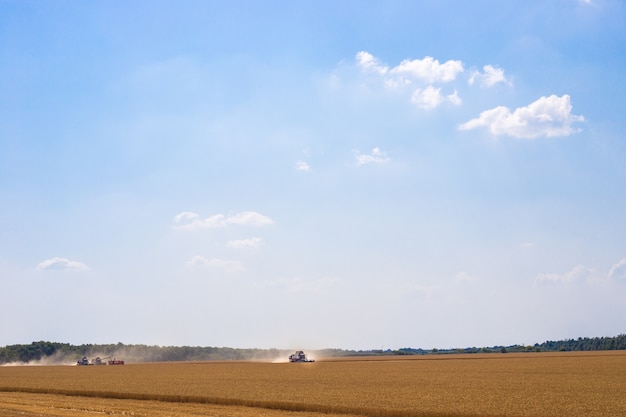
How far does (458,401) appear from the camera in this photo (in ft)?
128

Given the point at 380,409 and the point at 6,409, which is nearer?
the point at 380,409

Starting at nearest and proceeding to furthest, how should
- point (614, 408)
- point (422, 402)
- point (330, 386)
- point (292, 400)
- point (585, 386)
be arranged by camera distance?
point (614, 408), point (422, 402), point (292, 400), point (585, 386), point (330, 386)

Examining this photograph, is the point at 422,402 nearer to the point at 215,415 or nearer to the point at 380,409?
the point at 380,409

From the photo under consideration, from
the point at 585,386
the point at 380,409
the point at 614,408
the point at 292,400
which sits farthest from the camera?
the point at 585,386

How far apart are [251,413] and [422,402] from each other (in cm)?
1041

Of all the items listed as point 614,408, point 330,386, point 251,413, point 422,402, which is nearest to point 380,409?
point 422,402

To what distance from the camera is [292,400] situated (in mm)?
41344

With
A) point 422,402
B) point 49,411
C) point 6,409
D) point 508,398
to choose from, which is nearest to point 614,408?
point 508,398

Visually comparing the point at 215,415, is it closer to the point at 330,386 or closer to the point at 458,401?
the point at 458,401

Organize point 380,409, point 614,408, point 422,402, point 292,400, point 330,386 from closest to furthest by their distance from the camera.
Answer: point 614,408 < point 380,409 < point 422,402 < point 292,400 < point 330,386

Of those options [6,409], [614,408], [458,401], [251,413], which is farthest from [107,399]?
[614,408]

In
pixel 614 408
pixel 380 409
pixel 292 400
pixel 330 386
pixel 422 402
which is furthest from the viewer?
pixel 330 386

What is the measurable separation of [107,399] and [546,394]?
31.9 m

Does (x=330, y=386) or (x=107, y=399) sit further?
(x=330, y=386)
